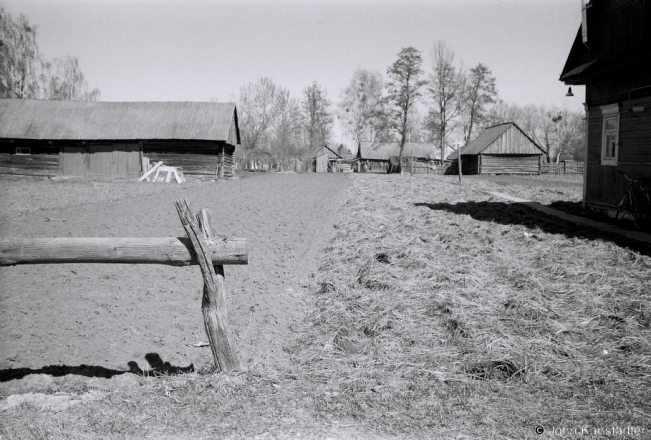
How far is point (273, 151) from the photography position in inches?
2643

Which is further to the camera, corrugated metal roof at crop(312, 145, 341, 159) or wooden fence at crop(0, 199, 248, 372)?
corrugated metal roof at crop(312, 145, 341, 159)

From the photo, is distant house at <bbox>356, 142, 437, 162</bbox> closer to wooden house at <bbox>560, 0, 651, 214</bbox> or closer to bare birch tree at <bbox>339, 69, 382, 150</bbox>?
bare birch tree at <bbox>339, 69, 382, 150</bbox>

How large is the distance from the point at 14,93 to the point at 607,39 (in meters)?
47.5

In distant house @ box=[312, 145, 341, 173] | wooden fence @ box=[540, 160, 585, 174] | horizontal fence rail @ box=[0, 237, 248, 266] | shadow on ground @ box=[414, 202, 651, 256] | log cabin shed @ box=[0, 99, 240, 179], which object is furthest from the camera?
distant house @ box=[312, 145, 341, 173]

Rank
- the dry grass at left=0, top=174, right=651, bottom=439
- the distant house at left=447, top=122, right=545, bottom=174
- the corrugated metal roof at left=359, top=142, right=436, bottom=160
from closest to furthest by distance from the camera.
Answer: the dry grass at left=0, top=174, right=651, bottom=439
the distant house at left=447, top=122, right=545, bottom=174
the corrugated metal roof at left=359, top=142, right=436, bottom=160

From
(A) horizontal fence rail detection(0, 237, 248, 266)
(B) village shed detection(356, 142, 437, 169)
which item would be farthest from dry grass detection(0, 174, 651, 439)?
(B) village shed detection(356, 142, 437, 169)

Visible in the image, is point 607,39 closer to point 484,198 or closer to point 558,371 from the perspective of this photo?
point 484,198

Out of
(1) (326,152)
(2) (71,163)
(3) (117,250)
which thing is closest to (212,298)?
(3) (117,250)

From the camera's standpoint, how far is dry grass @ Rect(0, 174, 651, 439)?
3.57 metres

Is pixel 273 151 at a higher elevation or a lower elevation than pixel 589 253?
higher

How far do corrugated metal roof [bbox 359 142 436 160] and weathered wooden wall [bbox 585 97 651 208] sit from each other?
184 feet

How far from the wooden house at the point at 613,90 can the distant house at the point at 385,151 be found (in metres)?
55.1

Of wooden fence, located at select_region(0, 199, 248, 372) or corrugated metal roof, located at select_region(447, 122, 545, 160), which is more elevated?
corrugated metal roof, located at select_region(447, 122, 545, 160)

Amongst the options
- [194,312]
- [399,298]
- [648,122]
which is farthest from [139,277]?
[648,122]
